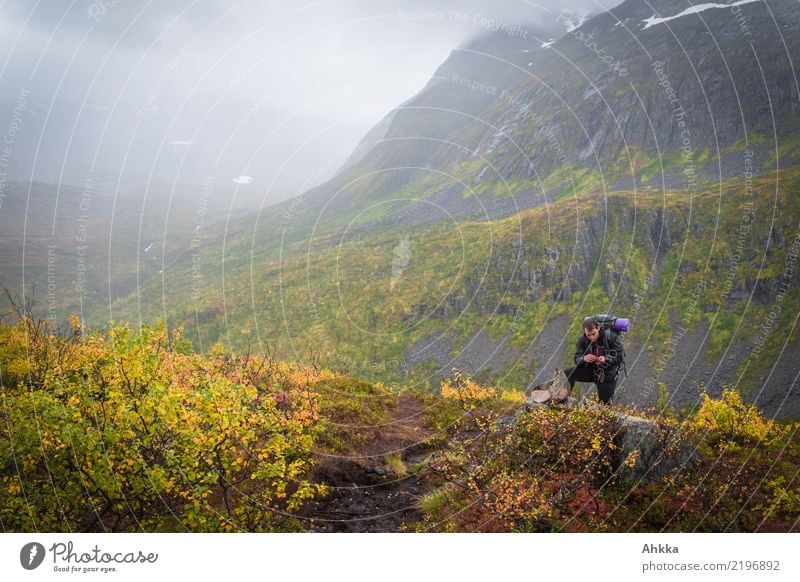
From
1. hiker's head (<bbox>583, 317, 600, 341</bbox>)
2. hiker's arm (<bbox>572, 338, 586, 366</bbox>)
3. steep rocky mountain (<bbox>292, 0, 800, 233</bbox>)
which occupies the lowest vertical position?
hiker's arm (<bbox>572, 338, 586, 366</bbox>)

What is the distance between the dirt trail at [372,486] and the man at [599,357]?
18.3 feet

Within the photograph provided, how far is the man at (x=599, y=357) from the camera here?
480 inches

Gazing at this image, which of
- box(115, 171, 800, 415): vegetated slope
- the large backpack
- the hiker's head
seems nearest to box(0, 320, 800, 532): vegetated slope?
the large backpack

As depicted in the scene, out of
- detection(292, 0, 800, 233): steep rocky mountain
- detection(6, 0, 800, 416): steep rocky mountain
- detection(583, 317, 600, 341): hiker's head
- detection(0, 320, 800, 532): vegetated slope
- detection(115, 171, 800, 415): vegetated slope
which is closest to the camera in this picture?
detection(0, 320, 800, 532): vegetated slope

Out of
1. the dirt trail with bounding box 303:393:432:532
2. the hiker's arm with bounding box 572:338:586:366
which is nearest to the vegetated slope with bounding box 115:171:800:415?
the dirt trail with bounding box 303:393:432:532

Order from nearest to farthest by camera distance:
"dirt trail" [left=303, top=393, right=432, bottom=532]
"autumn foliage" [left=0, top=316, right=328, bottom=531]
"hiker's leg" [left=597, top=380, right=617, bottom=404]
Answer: "autumn foliage" [left=0, top=316, right=328, bottom=531]
"dirt trail" [left=303, top=393, right=432, bottom=532]
"hiker's leg" [left=597, top=380, right=617, bottom=404]

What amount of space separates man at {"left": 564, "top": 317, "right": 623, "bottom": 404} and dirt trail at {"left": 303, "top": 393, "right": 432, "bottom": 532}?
18.3 feet

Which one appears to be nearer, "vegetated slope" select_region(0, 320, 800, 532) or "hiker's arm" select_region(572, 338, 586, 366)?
"vegetated slope" select_region(0, 320, 800, 532)

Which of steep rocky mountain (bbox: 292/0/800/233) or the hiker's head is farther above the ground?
steep rocky mountain (bbox: 292/0/800/233)

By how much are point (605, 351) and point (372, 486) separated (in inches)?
298

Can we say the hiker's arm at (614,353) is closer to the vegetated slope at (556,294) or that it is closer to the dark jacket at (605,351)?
the dark jacket at (605,351)

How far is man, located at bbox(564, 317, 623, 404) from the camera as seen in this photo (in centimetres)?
1219

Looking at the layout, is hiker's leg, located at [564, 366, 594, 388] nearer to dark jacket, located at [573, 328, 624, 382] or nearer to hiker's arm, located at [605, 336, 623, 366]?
dark jacket, located at [573, 328, 624, 382]

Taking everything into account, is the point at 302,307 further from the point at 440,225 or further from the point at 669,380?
the point at 669,380
